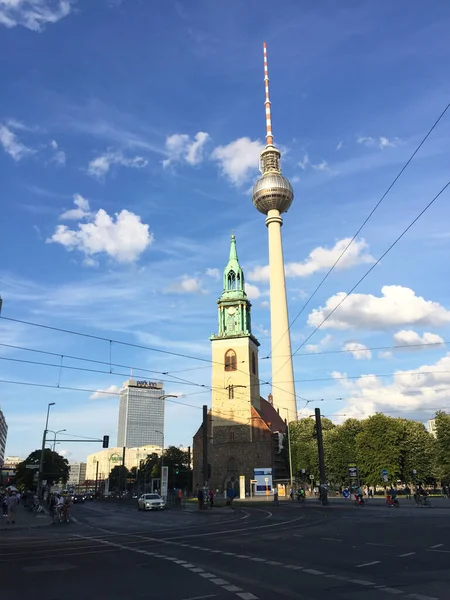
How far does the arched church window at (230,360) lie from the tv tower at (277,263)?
1215 centimetres

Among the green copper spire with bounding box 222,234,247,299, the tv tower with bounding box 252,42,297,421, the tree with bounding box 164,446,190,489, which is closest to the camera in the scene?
the green copper spire with bounding box 222,234,247,299

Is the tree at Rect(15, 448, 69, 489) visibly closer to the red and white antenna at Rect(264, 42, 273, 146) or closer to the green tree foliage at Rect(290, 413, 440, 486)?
the green tree foliage at Rect(290, 413, 440, 486)

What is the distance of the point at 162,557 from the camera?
44.4ft

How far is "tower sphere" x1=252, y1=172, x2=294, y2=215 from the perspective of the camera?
101 metres

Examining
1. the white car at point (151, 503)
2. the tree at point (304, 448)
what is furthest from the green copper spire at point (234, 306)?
the white car at point (151, 503)

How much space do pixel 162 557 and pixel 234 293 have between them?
7161 centimetres

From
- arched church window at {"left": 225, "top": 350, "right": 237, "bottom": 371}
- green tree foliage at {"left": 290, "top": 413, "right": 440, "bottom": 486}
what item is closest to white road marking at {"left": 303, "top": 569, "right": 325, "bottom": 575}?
green tree foliage at {"left": 290, "top": 413, "right": 440, "bottom": 486}

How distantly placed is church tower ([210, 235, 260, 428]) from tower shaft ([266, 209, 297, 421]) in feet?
21.3

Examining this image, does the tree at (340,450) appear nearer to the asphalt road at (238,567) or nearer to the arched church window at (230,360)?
the arched church window at (230,360)

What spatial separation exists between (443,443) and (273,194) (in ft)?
191

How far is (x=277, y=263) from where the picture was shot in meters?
93.8

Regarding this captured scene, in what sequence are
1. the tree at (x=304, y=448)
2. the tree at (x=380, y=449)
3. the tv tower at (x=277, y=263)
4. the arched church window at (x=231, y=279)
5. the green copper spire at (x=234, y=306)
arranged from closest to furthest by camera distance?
the tree at (x=380, y=449), the tree at (x=304, y=448), the green copper spire at (x=234, y=306), the arched church window at (x=231, y=279), the tv tower at (x=277, y=263)

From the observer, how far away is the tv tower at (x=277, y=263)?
292ft

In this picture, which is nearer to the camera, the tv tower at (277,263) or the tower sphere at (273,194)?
the tv tower at (277,263)
